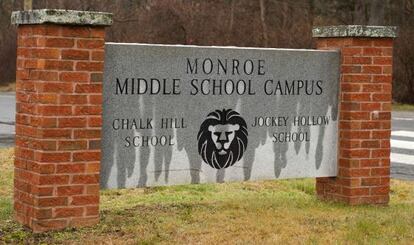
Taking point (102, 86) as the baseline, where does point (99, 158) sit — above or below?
below

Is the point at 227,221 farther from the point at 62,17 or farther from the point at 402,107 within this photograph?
the point at 402,107

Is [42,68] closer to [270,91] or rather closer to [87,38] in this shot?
[87,38]

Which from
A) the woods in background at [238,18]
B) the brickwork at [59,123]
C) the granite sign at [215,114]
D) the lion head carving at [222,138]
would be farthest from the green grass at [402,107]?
the brickwork at [59,123]

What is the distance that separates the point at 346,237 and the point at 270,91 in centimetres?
166

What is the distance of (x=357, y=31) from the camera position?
22.9 ft

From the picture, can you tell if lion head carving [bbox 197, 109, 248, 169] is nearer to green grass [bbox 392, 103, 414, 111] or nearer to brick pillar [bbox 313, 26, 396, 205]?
brick pillar [bbox 313, 26, 396, 205]

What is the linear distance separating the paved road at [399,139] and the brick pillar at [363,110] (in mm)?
3445

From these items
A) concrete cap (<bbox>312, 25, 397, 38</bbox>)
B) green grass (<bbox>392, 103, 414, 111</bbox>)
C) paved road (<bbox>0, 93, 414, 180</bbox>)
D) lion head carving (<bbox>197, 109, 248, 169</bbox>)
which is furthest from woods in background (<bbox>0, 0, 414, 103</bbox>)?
lion head carving (<bbox>197, 109, 248, 169</bbox>)

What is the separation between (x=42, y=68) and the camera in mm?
5520

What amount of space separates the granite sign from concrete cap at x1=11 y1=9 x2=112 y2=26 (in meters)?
0.33

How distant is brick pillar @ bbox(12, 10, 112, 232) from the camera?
5.54 meters

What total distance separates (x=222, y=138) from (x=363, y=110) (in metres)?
1.46

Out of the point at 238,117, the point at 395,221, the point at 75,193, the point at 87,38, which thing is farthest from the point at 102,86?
the point at 395,221

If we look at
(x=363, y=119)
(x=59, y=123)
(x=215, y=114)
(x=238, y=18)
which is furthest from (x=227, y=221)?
(x=238, y=18)
